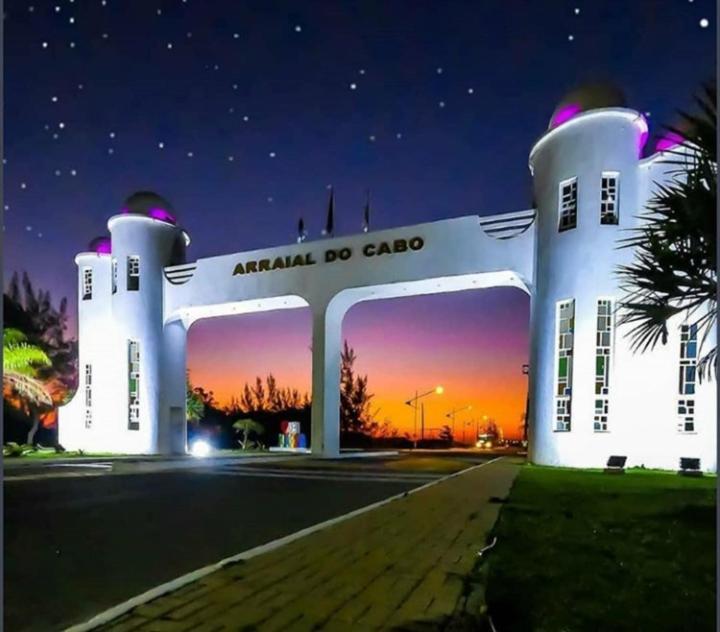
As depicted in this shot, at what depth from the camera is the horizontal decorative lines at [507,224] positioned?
546 inches

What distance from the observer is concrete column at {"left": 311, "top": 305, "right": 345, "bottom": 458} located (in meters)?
16.6

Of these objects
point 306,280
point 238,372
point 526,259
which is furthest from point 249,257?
point 238,372

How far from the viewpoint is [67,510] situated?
552 cm

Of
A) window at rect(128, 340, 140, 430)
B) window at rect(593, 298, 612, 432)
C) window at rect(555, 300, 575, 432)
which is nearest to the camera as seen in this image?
window at rect(593, 298, 612, 432)

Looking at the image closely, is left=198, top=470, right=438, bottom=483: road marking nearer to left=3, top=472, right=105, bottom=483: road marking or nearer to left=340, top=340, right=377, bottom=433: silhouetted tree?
left=3, top=472, right=105, bottom=483: road marking

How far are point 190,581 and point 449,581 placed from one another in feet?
3.90

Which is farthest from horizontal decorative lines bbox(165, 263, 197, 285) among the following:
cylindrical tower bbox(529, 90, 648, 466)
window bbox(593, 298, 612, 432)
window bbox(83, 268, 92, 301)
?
window bbox(593, 298, 612, 432)

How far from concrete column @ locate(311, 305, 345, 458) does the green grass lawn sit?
10982mm

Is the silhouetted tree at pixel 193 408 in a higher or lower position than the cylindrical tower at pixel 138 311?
lower

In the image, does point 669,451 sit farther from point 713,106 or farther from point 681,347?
point 713,106

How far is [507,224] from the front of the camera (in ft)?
46.4

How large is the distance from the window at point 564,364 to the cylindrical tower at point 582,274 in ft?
0.07

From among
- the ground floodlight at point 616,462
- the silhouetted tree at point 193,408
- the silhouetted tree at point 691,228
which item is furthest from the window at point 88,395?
the silhouetted tree at point 691,228

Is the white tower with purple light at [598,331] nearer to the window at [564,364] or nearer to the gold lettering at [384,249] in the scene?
the window at [564,364]
